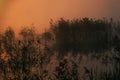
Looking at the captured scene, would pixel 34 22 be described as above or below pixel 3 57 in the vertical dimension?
above

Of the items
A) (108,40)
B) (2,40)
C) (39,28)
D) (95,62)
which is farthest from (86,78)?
(2,40)

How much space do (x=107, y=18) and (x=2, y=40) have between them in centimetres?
151

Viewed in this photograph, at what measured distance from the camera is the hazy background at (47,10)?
4.89 m

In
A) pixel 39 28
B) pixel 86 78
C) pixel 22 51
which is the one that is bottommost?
pixel 86 78

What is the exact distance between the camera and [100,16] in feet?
16.1

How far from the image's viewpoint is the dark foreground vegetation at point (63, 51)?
4824 mm

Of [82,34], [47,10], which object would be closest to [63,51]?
[82,34]

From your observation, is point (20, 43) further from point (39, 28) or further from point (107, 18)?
point (107, 18)

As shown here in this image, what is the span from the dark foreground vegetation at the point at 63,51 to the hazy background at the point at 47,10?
0.09 meters

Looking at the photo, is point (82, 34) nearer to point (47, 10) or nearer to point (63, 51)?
point (63, 51)

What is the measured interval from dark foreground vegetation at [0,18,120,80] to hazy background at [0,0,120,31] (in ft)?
0.30

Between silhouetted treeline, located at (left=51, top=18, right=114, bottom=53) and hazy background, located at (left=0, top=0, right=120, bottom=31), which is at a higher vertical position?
hazy background, located at (left=0, top=0, right=120, bottom=31)

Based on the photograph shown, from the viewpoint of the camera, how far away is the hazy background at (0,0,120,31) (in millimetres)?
4891

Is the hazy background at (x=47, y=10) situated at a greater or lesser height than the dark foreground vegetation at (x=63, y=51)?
greater
